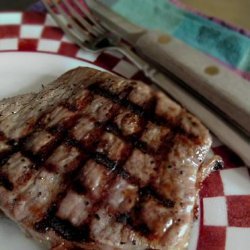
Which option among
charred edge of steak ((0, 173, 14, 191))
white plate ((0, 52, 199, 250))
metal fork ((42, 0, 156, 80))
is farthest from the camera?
metal fork ((42, 0, 156, 80))

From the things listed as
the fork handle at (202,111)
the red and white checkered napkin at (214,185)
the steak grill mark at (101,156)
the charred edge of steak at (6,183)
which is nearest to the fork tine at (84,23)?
the red and white checkered napkin at (214,185)

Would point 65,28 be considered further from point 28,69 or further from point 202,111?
point 202,111

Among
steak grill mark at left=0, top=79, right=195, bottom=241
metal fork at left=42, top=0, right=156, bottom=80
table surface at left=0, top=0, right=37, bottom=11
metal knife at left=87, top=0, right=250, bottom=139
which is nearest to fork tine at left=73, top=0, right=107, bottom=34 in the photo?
metal fork at left=42, top=0, right=156, bottom=80

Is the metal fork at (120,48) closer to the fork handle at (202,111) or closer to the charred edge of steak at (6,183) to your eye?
the fork handle at (202,111)

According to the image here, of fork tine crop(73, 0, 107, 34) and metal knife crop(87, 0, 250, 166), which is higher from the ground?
fork tine crop(73, 0, 107, 34)

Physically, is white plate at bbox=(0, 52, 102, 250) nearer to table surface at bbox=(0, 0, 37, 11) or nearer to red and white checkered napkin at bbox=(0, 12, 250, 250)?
red and white checkered napkin at bbox=(0, 12, 250, 250)

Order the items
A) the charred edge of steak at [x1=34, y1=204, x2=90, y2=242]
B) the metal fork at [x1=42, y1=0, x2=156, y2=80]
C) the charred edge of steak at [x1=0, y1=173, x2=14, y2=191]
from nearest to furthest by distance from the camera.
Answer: the charred edge of steak at [x1=34, y1=204, x2=90, y2=242], the charred edge of steak at [x1=0, y1=173, x2=14, y2=191], the metal fork at [x1=42, y1=0, x2=156, y2=80]

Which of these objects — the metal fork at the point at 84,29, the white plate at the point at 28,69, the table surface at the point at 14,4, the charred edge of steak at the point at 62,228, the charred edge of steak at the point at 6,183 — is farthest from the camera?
the table surface at the point at 14,4

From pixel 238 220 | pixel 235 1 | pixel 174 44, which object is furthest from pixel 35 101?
pixel 235 1

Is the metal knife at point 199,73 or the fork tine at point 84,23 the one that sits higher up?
Result: the fork tine at point 84,23
